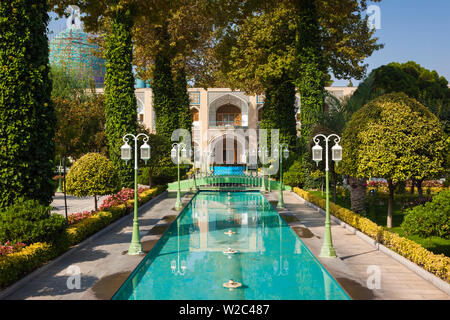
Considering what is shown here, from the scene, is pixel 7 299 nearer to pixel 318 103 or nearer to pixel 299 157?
pixel 318 103

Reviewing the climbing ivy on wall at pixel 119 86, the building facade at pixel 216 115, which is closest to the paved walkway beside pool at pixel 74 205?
the climbing ivy on wall at pixel 119 86

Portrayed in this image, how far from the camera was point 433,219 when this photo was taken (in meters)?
8.20

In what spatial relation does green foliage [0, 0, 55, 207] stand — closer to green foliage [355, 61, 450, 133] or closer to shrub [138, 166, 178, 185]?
shrub [138, 166, 178, 185]

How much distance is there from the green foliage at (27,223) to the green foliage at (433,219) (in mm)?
9184

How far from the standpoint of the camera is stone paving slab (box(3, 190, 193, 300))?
816cm

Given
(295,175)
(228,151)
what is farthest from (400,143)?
(228,151)

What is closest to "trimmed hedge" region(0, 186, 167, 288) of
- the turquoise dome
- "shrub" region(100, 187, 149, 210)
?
"shrub" region(100, 187, 149, 210)

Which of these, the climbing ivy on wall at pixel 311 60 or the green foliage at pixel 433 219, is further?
the climbing ivy on wall at pixel 311 60

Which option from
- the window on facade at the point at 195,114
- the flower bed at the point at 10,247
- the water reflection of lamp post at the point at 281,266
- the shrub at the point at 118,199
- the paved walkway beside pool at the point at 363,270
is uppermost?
the window on facade at the point at 195,114

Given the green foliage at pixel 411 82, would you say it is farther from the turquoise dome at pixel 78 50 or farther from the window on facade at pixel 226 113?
the turquoise dome at pixel 78 50

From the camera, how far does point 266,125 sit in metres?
34.3

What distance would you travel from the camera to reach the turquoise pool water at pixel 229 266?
8734 mm
